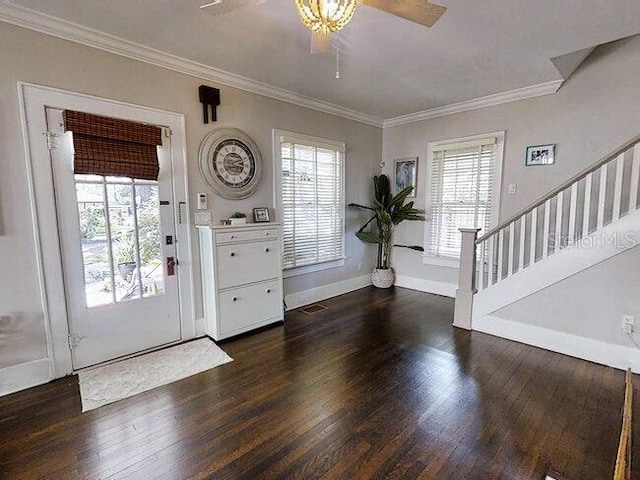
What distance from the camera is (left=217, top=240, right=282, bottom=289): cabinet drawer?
10.0 ft

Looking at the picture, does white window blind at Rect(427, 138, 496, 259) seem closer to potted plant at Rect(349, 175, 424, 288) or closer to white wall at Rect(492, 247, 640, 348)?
potted plant at Rect(349, 175, 424, 288)

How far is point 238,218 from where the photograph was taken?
327cm

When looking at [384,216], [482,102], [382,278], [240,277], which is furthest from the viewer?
[382,278]

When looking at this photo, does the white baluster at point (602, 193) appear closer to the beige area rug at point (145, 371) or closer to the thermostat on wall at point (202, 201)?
the beige area rug at point (145, 371)

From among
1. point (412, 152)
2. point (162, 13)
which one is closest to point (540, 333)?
point (412, 152)

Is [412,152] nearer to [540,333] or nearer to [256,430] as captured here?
[540,333]

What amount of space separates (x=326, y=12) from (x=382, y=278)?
3.99 m

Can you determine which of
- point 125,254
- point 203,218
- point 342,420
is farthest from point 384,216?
point 125,254

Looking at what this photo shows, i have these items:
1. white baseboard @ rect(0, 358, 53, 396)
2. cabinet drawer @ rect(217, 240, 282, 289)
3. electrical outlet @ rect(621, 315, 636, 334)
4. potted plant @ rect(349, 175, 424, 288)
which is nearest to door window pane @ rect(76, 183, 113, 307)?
white baseboard @ rect(0, 358, 53, 396)

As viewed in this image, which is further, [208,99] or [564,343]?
[208,99]

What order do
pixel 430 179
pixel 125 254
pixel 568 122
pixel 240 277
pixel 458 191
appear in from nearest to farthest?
pixel 125 254 < pixel 240 277 < pixel 568 122 < pixel 458 191 < pixel 430 179

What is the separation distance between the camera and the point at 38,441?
71.2 inches

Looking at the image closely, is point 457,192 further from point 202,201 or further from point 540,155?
point 202,201

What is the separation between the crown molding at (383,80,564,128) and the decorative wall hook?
283cm
